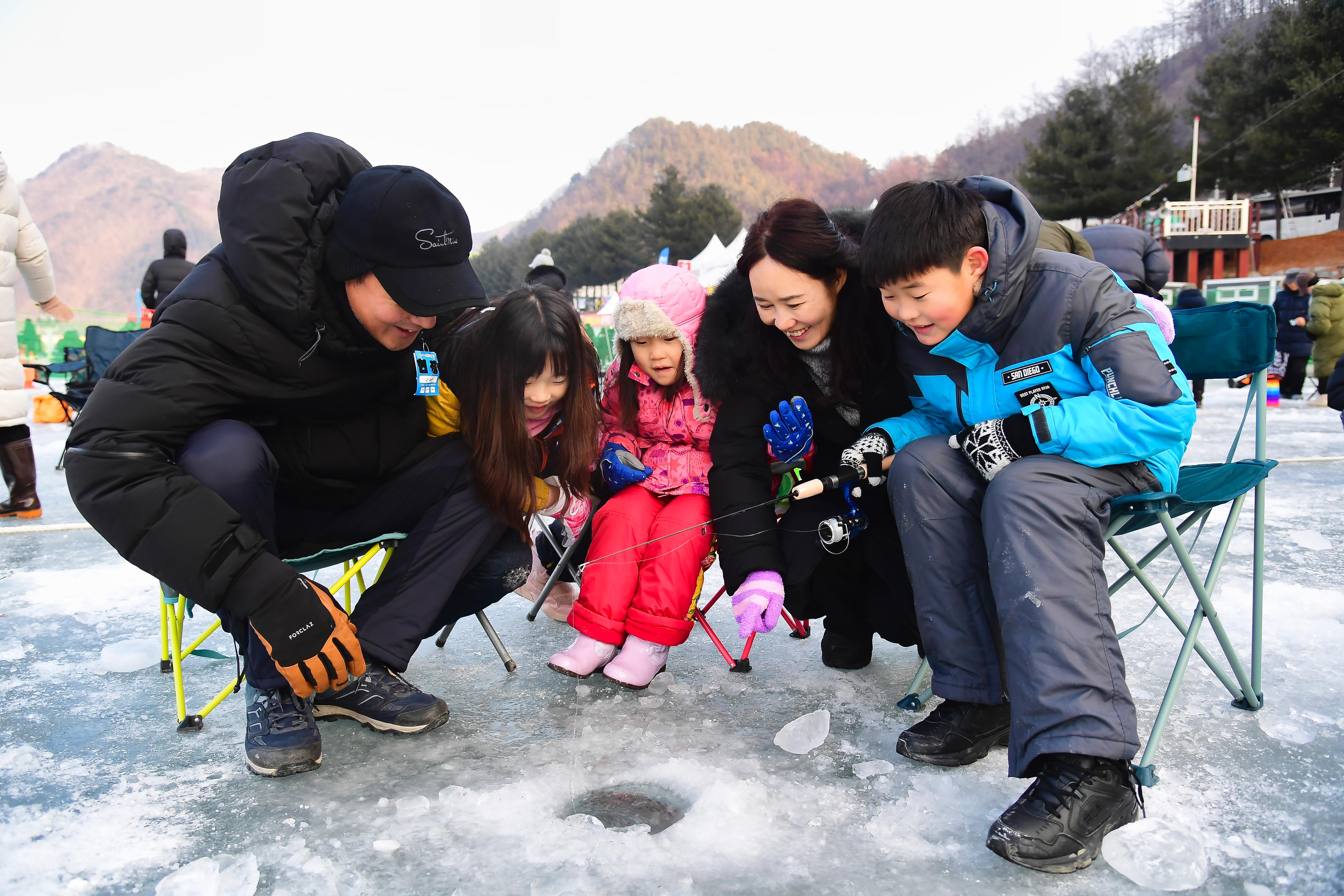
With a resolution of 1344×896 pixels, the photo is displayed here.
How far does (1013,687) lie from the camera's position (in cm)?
146

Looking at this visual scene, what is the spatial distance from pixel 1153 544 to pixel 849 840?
280cm

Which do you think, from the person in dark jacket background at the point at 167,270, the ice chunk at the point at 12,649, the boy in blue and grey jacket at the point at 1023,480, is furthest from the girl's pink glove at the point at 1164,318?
the person in dark jacket background at the point at 167,270

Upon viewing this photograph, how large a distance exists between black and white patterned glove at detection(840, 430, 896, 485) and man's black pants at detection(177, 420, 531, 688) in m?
0.86

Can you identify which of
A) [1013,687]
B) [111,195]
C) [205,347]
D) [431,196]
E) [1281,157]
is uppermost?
[111,195]

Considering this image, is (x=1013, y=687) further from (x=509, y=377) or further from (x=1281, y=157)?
(x=1281, y=157)

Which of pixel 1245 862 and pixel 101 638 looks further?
pixel 101 638

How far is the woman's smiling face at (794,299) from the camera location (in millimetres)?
1977

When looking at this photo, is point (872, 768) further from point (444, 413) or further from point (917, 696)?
point (444, 413)

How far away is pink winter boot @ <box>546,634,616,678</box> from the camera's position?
6.79 ft

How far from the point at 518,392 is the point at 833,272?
82 cm

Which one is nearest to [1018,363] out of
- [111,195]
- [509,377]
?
[509,377]

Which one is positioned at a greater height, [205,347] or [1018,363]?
[205,347]

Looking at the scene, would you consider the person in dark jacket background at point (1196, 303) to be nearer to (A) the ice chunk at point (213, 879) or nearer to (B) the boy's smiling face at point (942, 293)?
(B) the boy's smiling face at point (942, 293)

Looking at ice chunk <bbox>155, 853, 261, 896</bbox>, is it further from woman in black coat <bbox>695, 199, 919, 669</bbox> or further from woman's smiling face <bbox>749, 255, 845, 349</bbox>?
woman's smiling face <bbox>749, 255, 845, 349</bbox>
